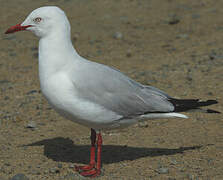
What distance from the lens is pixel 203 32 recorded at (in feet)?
35.1

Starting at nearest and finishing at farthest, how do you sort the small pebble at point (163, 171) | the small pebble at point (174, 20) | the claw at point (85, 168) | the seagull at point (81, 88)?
the seagull at point (81, 88), the small pebble at point (163, 171), the claw at point (85, 168), the small pebble at point (174, 20)

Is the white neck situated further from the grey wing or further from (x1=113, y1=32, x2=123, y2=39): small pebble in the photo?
(x1=113, y1=32, x2=123, y2=39): small pebble

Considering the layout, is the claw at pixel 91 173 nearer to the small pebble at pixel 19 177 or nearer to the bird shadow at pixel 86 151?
the bird shadow at pixel 86 151

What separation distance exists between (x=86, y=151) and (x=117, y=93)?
1179mm

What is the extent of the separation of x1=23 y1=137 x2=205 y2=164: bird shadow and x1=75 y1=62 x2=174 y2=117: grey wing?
2.21ft

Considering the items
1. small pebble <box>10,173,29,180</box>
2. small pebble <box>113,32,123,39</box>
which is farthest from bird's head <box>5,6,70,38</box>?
small pebble <box>113,32,123,39</box>

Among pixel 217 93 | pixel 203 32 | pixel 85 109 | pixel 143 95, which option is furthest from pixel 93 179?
pixel 203 32

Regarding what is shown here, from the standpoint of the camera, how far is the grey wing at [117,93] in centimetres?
473

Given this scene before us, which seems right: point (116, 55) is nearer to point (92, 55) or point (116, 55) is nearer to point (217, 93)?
point (92, 55)

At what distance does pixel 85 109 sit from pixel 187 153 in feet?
5.07

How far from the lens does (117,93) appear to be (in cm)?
494

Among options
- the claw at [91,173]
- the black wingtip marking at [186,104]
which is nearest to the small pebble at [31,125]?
the claw at [91,173]

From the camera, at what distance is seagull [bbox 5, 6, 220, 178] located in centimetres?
462

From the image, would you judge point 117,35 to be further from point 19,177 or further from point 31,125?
point 19,177
